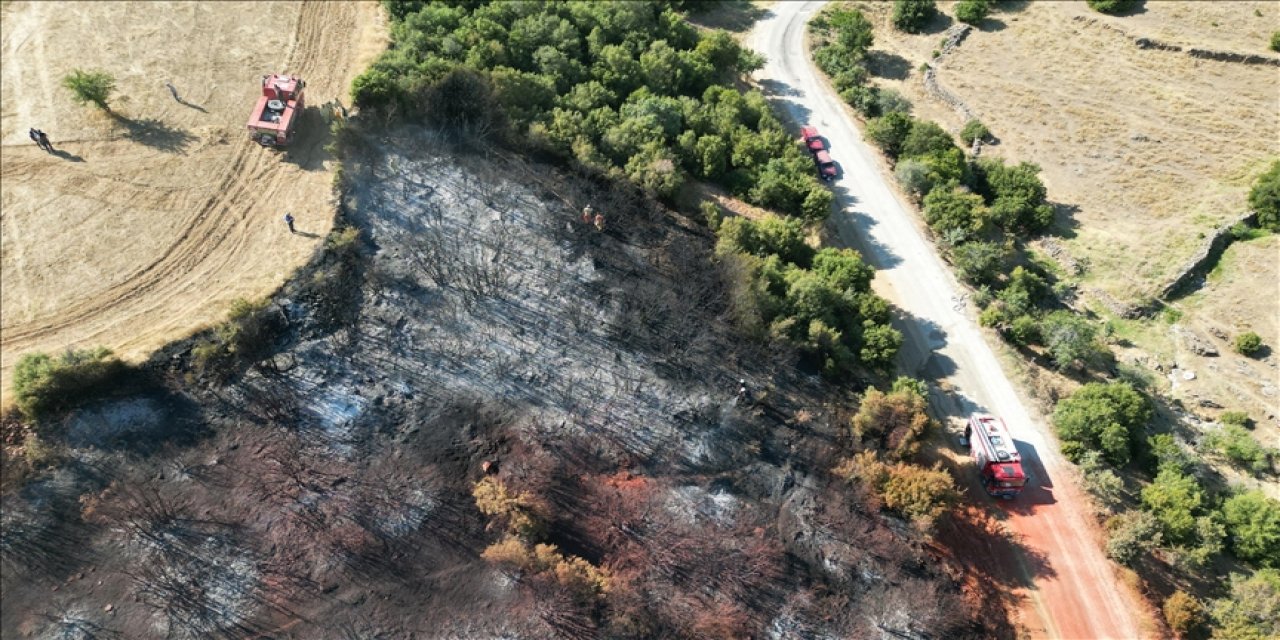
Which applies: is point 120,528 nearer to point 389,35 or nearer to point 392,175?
point 392,175

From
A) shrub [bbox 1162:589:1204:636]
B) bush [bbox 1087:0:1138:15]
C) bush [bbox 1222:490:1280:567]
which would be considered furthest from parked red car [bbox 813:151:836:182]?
bush [bbox 1087:0:1138:15]

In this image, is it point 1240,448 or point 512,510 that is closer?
point 512,510

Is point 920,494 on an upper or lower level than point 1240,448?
upper

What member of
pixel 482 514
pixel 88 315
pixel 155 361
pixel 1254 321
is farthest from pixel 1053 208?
pixel 88 315

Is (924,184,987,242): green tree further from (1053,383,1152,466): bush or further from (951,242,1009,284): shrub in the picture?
(1053,383,1152,466): bush

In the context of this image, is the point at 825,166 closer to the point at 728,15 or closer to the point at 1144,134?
the point at 728,15

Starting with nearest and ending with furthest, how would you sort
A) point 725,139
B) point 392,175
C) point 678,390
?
point 678,390, point 392,175, point 725,139

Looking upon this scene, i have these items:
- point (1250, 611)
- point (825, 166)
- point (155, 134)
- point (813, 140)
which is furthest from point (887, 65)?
point (155, 134)
